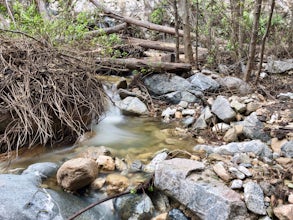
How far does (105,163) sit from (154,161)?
0.52 metres

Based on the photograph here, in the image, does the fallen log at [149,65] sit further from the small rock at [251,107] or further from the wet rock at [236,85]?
the small rock at [251,107]

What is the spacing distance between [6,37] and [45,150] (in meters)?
1.72

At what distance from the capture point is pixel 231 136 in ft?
13.6

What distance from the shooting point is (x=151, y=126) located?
16.1 ft

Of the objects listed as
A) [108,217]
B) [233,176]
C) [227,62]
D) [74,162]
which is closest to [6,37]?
[74,162]

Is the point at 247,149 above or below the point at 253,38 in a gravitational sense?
below

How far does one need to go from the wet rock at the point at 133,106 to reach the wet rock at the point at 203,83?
3.38ft

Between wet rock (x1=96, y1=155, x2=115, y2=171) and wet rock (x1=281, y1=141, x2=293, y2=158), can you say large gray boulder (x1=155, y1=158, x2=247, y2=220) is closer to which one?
wet rock (x1=96, y1=155, x2=115, y2=171)

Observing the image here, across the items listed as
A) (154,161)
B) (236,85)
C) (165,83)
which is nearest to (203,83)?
(236,85)

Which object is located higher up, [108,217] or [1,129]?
[1,129]

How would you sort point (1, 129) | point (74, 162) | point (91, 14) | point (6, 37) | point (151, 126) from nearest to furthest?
point (74, 162) → point (1, 129) → point (6, 37) → point (151, 126) → point (91, 14)

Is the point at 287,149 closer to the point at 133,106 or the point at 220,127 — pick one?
the point at 220,127

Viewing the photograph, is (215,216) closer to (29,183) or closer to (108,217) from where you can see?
(108,217)

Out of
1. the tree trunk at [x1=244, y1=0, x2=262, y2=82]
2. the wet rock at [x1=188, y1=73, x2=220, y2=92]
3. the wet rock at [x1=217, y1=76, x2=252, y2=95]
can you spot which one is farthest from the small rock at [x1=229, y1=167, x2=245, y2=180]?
the tree trunk at [x1=244, y1=0, x2=262, y2=82]
